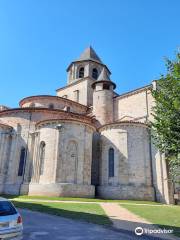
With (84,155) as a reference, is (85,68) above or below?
above

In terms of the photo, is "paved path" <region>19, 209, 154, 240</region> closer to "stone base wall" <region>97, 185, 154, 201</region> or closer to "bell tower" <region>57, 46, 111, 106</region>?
"stone base wall" <region>97, 185, 154, 201</region>

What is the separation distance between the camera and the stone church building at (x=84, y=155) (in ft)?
76.8

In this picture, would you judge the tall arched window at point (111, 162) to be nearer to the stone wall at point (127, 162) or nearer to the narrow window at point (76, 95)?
the stone wall at point (127, 162)

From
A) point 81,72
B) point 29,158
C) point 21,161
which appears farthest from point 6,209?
point 81,72

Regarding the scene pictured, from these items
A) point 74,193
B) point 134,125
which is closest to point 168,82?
point 134,125

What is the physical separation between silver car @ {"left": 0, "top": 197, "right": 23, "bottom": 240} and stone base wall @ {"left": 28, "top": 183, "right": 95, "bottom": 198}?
1596cm

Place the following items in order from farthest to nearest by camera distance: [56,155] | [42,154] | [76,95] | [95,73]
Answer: [95,73]
[76,95]
[42,154]
[56,155]

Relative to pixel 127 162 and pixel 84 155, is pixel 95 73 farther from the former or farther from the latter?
pixel 127 162

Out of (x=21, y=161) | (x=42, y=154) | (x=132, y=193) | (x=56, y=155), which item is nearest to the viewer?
(x=132, y=193)

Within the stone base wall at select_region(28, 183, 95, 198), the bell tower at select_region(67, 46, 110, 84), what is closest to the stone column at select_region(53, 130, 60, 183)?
the stone base wall at select_region(28, 183, 95, 198)

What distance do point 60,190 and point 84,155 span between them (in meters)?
4.45

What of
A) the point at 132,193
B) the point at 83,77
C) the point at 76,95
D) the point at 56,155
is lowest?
the point at 132,193

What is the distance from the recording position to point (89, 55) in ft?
129

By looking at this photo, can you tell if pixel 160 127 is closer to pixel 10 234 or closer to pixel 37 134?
pixel 10 234
